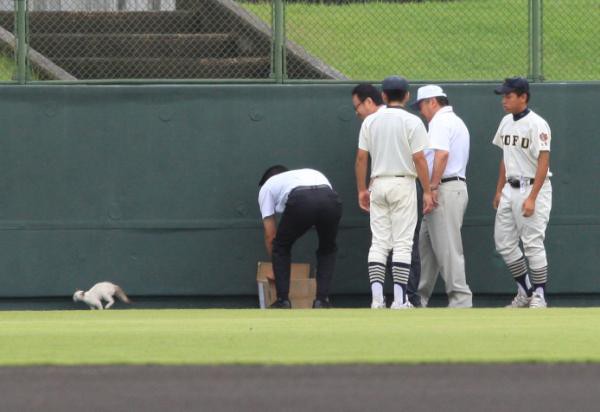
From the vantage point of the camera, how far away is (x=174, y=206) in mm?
12852

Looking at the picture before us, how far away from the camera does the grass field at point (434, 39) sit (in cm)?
1339

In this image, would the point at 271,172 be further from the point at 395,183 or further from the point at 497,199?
the point at 497,199

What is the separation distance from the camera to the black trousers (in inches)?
467

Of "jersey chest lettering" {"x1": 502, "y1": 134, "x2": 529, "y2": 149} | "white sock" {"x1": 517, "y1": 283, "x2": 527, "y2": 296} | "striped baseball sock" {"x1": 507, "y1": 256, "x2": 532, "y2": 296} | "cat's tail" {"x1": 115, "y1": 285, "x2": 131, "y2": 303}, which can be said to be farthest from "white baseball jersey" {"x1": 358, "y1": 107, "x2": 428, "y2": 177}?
"cat's tail" {"x1": 115, "y1": 285, "x2": 131, "y2": 303}

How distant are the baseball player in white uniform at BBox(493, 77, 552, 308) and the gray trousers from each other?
13.6 inches

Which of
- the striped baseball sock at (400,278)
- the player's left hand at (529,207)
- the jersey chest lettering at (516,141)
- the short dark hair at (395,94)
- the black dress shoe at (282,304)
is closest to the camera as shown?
the striped baseball sock at (400,278)

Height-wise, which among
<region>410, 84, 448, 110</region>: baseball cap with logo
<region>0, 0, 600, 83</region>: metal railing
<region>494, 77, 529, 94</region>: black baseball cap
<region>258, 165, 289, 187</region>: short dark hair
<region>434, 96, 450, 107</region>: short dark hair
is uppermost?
<region>0, 0, 600, 83</region>: metal railing

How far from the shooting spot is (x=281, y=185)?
1203 centimetres

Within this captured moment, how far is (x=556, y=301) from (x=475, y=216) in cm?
114

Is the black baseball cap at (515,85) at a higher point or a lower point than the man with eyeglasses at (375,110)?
higher

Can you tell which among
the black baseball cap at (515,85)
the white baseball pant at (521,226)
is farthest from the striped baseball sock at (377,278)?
the black baseball cap at (515,85)

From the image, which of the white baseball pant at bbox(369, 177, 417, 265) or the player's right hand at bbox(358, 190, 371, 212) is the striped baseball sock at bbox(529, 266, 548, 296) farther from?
the player's right hand at bbox(358, 190, 371, 212)

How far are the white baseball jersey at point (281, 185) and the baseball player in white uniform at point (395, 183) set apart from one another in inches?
26.5

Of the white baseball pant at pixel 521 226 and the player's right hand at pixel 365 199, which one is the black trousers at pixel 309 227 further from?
the white baseball pant at pixel 521 226
